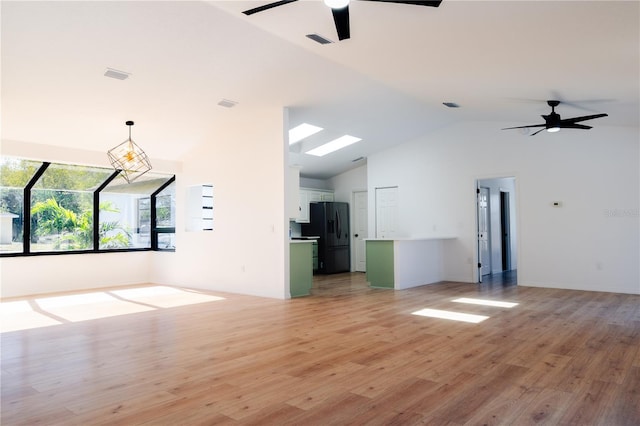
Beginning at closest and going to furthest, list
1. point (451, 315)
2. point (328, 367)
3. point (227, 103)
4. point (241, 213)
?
point (328, 367) → point (451, 315) → point (227, 103) → point (241, 213)

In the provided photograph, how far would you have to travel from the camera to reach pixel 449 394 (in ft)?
9.18

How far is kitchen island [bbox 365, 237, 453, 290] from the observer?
7551 millimetres

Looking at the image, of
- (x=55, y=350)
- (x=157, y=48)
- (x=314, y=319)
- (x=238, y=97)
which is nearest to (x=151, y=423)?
(x=55, y=350)

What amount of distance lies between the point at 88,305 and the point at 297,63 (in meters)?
4.63

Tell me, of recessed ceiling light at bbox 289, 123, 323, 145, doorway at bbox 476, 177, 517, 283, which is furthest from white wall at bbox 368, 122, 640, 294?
recessed ceiling light at bbox 289, 123, 323, 145

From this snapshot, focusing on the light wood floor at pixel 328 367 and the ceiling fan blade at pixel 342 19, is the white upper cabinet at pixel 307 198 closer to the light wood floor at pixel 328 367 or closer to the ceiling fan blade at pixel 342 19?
the light wood floor at pixel 328 367

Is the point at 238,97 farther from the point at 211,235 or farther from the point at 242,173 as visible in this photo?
the point at 211,235

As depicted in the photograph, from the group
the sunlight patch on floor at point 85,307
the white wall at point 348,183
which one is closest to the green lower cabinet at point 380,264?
the white wall at point 348,183

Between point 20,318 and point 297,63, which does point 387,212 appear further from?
point 20,318

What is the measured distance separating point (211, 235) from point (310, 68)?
3.75 meters

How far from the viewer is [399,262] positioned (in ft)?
24.8

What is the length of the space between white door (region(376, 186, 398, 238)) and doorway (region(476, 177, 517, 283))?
1820mm

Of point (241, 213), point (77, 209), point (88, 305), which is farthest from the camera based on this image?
point (77, 209)

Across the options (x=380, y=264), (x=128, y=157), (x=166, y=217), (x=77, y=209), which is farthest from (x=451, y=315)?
(x=77, y=209)
